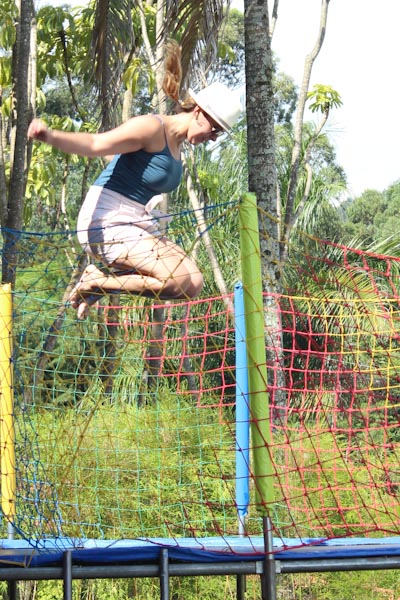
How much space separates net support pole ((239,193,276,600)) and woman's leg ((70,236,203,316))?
351 millimetres

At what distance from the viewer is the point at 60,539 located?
146 inches

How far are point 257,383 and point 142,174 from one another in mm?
915

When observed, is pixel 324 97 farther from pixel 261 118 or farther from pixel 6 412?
pixel 6 412

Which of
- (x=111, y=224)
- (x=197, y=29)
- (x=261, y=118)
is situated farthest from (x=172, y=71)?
(x=197, y=29)

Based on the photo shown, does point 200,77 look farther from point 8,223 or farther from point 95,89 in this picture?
point 8,223

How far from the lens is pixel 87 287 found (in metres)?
3.86

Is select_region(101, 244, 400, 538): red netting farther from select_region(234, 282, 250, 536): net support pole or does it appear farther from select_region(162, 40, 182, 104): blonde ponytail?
select_region(162, 40, 182, 104): blonde ponytail

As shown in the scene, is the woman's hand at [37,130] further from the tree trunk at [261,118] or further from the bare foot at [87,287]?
the tree trunk at [261,118]

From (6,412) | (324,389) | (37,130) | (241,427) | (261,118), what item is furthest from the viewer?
(324,389)

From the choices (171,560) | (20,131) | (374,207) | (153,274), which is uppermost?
(374,207)

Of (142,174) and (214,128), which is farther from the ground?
(214,128)

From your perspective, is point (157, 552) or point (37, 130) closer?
point (37, 130)

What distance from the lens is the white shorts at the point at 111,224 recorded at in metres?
3.72

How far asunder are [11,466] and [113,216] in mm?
1394
